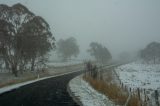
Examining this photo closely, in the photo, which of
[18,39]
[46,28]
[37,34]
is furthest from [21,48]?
[46,28]

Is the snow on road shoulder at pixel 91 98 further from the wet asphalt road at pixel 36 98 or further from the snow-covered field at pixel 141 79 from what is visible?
the snow-covered field at pixel 141 79

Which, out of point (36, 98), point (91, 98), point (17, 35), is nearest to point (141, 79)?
point (17, 35)

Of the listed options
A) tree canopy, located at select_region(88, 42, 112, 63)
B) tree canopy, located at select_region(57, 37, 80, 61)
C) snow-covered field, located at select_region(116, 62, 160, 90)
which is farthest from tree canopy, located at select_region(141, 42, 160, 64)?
snow-covered field, located at select_region(116, 62, 160, 90)

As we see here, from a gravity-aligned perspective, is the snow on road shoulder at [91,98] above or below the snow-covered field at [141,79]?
above

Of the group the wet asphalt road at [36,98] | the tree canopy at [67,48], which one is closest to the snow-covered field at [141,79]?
the wet asphalt road at [36,98]

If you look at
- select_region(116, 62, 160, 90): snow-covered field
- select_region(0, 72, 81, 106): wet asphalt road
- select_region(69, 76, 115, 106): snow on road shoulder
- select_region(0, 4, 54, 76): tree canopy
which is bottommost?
select_region(116, 62, 160, 90): snow-covered field

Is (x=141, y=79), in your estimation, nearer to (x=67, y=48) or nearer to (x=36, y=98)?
(x=36, y=98)

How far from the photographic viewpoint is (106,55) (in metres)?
132

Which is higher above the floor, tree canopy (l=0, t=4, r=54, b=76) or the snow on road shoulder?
tree canopy (l=0, t=4, r=54, b=76)

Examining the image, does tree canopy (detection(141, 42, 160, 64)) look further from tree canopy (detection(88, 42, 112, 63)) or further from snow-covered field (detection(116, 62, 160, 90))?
snow-covered field (detection(116, 62, 160, 90))

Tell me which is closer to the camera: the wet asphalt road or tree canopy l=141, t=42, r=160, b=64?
the wet asphalt road

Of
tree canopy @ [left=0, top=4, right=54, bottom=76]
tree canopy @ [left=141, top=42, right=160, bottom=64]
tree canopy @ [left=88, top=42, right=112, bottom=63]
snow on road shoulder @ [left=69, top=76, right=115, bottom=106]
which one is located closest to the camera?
snow on road shoulder @ [left=69, top=76, right=115, bottom=106]

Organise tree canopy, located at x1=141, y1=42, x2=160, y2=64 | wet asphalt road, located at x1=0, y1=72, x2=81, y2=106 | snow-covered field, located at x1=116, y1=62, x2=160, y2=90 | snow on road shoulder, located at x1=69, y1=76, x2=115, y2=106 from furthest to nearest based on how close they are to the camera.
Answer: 1. tree canopy, located at x1=141, y1=42, x2=160, y2=64
2. snow-covered field, located at x1=116, y1=62, x2=160, y2=90
3. snow on road shoulder, located at x1=69, y1=76, x2=115, y2=106
4. wet asphalt road, located at x1=0, y1=72, x2=81, y2=106

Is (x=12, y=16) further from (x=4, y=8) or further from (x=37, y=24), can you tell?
(x=37, y=24)
